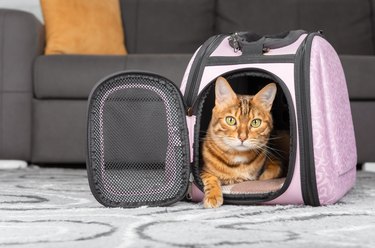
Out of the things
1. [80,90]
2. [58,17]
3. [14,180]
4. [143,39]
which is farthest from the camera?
[143,39]

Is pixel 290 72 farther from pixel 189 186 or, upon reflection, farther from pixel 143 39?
pixel 143 39

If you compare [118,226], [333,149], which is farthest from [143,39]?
[118,226]

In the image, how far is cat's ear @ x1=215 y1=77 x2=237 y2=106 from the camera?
1.62 meters

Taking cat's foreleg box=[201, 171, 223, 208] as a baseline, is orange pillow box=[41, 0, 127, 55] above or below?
above

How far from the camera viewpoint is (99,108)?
153cm

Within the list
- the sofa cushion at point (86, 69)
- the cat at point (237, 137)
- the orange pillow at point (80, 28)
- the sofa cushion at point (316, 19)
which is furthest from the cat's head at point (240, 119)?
the sofa cushion at point (316, 19)

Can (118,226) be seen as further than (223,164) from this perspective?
No

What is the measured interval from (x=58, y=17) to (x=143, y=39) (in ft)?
1.47

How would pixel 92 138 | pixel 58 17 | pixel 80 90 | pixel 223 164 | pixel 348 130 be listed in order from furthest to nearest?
pixel 58 17
pixel 80 90
pixel 348 130
pixel 223 164
pixel 92 138

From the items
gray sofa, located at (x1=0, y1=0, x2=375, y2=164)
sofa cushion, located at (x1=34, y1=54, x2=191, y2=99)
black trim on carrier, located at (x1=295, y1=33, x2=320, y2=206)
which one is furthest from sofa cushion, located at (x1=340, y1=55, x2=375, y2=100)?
black trim on carrier, located at (x1=295, y1=33, x2=320, y2=206)

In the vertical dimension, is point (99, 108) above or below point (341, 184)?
above

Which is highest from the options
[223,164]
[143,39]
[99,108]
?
[143,39]

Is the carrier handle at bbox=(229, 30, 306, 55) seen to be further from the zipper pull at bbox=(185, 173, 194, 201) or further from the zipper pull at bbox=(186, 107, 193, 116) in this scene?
the zipper pull at bbox=(185, 173, 194, 201)

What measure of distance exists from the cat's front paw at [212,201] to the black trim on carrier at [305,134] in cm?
20
